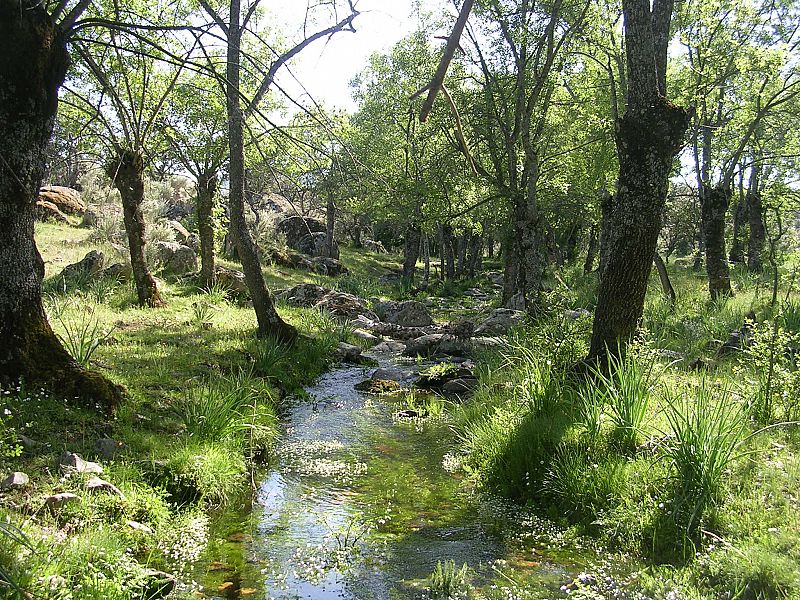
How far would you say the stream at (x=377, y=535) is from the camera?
426 centimetres

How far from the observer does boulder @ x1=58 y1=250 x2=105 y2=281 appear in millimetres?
14078

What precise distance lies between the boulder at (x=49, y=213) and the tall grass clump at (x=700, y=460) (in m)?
24.3

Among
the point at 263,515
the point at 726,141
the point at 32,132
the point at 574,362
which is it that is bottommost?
the point at 263,515

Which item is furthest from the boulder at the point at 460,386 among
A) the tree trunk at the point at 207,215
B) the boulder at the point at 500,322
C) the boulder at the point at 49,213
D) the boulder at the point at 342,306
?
the boulder at the point at 49,213

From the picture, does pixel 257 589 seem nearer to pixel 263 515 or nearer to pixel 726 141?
pixel 263 515

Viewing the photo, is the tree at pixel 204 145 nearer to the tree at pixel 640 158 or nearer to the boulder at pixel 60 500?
the tree at pixel 640 158

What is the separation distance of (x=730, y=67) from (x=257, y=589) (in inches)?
682

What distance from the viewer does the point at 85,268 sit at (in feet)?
48.0

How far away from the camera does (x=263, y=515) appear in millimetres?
5449

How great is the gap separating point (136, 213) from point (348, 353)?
5.74 metres

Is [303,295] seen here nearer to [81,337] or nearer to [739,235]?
[81,337]

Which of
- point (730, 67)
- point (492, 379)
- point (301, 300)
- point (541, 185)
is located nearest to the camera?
point (492, 379)

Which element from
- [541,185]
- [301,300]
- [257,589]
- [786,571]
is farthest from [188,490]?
[541,185]

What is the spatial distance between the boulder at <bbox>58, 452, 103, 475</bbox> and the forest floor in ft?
0.19
